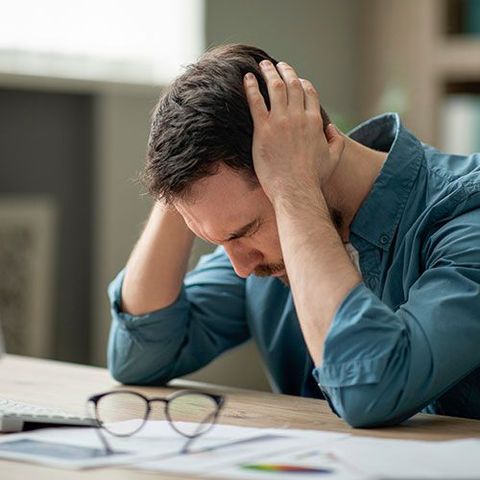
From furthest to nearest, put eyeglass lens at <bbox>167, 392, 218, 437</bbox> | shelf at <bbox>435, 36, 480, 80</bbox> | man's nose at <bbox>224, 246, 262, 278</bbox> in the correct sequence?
1. shelf at <bbox>435, 36, 480, 80</bbox>
2. man's nose at <bbox>224, 246, 262, 278</bbox>
3. eyeglass lens at <bbox>167, 392, 218, 437</bbox>

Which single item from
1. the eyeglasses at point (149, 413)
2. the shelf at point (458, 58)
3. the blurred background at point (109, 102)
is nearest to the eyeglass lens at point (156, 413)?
the eyeglasses at point (149, 413)

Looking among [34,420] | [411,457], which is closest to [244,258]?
[34,420]

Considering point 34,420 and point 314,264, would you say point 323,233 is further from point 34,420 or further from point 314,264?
point 34,420

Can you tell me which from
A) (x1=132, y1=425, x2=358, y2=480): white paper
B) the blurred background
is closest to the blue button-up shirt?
(x1=132, y1=425, x2=358, y2=480): white paper

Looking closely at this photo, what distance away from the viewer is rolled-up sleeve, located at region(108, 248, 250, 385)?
1750mm

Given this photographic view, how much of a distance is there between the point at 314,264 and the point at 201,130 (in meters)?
0.23

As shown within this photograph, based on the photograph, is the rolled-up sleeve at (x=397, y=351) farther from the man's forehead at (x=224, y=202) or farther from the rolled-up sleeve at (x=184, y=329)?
the rolled-up sleeve at (x=184, y=329)

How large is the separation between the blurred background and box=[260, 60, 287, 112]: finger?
1880 mm

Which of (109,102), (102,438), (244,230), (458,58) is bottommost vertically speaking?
(109,102)

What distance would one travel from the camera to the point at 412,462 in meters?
1.09

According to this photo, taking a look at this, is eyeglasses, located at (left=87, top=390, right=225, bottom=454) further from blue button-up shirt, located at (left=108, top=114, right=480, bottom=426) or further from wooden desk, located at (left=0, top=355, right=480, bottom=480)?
blue button-up shirt, located at (left=108, top=114, right=480, bottom=426)

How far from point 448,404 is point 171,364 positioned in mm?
447

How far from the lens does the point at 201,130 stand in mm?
1442

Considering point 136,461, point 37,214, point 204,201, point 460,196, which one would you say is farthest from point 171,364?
point 37,214
